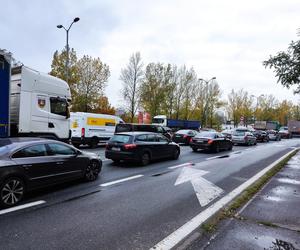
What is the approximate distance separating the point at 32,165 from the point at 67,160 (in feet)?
3.96

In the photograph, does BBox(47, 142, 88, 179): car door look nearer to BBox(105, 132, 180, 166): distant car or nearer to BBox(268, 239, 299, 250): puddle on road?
BBox(105, 132, 180, 166): distant car

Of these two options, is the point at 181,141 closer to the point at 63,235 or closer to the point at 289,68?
the point at 289,68

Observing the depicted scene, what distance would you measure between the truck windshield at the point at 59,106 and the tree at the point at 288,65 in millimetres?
8971

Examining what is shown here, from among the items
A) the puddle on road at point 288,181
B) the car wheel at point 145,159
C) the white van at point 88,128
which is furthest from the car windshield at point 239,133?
the puddle on road at point 288,181

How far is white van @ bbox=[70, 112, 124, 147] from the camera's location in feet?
57.0

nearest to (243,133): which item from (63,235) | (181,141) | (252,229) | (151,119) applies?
(181,141)

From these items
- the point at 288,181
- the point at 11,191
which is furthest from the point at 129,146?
the point at 288,181

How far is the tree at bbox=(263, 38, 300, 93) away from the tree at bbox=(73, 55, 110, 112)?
87.2ft

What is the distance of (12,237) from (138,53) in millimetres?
38388

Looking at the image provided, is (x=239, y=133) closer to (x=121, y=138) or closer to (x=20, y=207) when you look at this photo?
(x=121, y=138)

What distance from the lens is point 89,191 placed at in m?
6.77

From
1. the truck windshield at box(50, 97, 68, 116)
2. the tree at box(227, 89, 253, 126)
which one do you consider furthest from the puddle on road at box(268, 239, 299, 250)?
the tree at box(227, 89, 253, 126)

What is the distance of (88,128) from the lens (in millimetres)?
17594

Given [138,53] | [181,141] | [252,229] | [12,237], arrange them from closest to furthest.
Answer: [12,237], [252,229], [181,141], [138,53]
